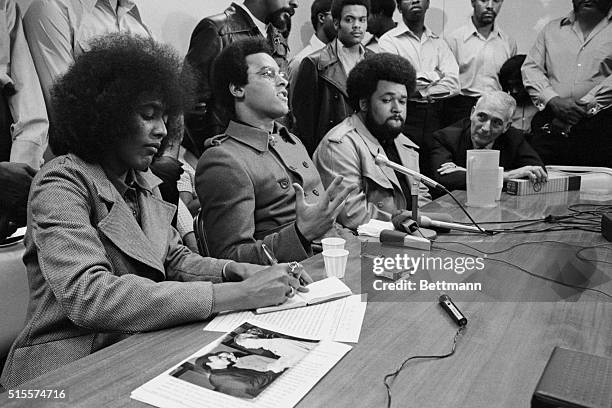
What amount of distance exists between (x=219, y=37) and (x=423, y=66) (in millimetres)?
1751

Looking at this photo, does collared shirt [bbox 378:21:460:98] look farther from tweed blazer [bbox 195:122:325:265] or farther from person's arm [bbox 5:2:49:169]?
person's arm [bbox 5:2:49:169]

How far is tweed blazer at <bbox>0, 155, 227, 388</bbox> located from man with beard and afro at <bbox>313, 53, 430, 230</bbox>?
3.72ft

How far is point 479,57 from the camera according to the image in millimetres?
4125

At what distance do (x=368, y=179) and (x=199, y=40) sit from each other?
49.9 inches

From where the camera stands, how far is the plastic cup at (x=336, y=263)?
133 cm

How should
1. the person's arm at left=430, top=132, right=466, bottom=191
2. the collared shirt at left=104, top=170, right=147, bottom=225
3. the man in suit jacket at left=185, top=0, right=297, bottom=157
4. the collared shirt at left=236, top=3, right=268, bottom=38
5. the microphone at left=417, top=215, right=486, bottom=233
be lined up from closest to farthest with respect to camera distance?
the collared shirt at left=104, top=170, right=147, bottom=225 → the microphone at left=417, top=215, right=486, bottom=233 → the man in suit jacket at left=185, top=0, right=297, bottom=157 → the person's arm at left=430, top=132, right=466, bottom=191 → the collared shirt at left=236, top=3, right=268, bottom=38

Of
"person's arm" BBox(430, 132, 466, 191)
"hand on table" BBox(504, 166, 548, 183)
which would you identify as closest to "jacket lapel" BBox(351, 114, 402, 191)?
"person's arm" BBox(430, 132, 466, 191)

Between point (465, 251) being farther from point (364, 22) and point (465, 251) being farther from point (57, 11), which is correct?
point (364, 22)

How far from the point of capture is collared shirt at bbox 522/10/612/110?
3.63 meters

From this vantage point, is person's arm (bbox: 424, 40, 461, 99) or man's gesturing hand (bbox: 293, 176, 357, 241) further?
person's arm (bbox: 424, 40, 461, 99)

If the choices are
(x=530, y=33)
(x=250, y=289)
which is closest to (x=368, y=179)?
(x=250, y=289)

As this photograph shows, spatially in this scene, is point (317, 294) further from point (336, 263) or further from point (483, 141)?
point (483, 141)

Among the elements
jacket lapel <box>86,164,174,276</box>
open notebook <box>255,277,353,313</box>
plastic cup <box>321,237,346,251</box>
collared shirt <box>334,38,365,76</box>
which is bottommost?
open notebook <box>255,277,353,313</box>

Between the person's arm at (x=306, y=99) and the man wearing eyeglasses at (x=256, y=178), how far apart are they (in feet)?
5.04
